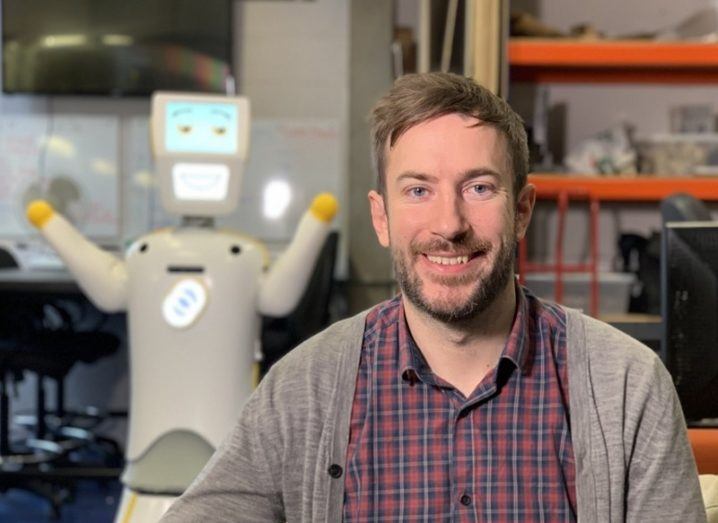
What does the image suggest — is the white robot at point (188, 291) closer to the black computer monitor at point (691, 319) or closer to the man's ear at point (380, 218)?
the black computer monitor at point (691, 319)

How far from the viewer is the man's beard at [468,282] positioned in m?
1.28

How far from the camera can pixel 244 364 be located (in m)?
2.91

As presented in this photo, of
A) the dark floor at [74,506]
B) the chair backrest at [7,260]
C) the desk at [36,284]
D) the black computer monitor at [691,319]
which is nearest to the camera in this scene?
the black computer monitor at [691,319]

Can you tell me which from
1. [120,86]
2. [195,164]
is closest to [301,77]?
[120,86]

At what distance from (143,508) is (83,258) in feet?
2.12

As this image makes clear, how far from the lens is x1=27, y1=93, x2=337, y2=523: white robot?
2.82m

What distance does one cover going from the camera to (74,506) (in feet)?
14.4

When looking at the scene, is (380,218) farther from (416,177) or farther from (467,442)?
(467,442)

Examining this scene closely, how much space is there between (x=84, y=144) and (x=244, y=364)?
2.98 meters

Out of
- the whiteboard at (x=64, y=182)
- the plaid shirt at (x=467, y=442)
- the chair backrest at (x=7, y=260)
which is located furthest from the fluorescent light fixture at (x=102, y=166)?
the plaid shirt at (x=467, y=442)

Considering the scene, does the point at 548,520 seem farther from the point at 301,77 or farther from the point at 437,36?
the point at 301,77

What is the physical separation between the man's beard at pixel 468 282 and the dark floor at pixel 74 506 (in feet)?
10.3

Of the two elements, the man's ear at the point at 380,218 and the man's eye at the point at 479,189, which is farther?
the man's ear at the point at 380,218

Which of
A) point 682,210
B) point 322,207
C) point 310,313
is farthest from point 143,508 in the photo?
point 310,313
